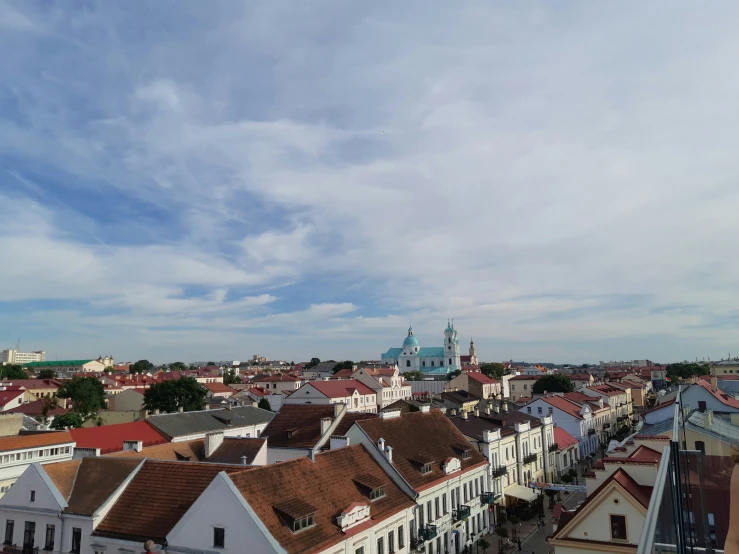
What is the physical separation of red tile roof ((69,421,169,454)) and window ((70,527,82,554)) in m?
24.3

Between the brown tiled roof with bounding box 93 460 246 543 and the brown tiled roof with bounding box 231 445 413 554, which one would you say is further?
the brown tiled roof with bounding box 93 460 246 543

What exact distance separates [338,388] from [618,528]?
266ft

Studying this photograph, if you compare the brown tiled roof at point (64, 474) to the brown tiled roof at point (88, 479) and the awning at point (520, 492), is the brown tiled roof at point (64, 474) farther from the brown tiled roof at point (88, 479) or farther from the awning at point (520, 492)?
the awning at point (520, 492)

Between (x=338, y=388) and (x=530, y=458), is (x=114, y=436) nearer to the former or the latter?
(x=530, y=458)

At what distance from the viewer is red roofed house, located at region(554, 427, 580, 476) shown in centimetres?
5822

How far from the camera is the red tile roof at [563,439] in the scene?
2338 inches

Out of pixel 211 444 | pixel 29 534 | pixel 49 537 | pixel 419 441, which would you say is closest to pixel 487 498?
pixel 419 441

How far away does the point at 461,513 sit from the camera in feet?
114

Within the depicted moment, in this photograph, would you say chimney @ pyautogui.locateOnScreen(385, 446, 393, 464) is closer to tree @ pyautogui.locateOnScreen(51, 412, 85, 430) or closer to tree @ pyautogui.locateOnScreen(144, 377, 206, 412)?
tree @ pyautogui.locateOnScreen(51, 412, 85, 430)

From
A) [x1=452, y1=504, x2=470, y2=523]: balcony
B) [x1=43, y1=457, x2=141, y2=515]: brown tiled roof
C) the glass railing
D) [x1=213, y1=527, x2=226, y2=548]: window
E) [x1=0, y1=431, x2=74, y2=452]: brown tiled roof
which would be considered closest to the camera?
the glass railing

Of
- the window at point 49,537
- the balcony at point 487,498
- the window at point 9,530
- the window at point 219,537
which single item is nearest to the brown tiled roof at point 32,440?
the window at point 9,530

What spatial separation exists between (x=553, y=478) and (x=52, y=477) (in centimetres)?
4518

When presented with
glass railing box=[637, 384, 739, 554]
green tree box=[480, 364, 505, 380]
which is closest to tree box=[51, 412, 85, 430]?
glass railing box=[637, 384, 739, 554]

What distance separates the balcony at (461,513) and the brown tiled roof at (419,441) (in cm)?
247
